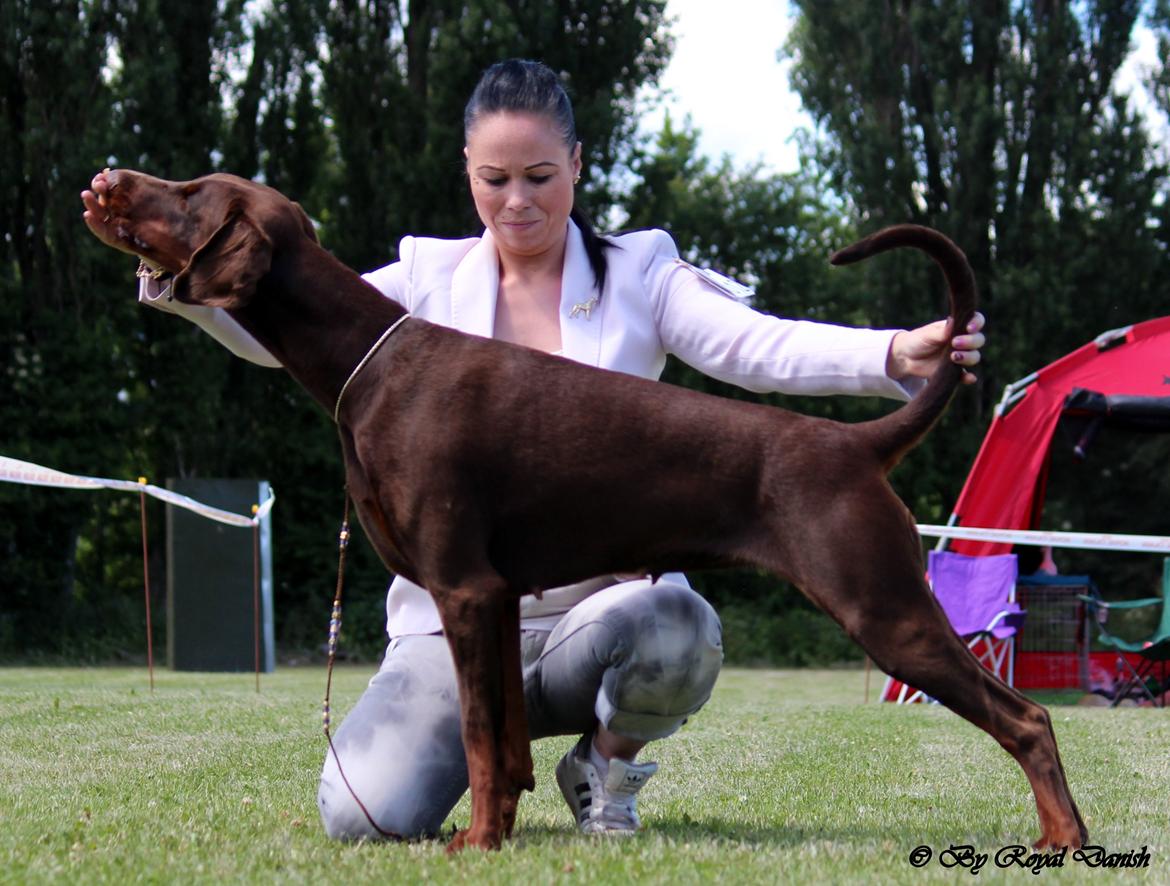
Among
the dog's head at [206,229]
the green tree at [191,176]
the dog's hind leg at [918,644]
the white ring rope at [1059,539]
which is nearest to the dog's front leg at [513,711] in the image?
the dog's hind leg at [918,644]

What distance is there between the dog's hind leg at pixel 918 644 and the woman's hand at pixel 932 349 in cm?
37

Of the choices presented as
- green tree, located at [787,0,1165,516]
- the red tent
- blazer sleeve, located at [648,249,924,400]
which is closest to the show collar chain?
blazer sleeve, located at [648,249,924,400]

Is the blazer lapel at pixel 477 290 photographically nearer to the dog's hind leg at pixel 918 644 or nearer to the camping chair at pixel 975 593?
the dog's hind leg at pixel 918 644

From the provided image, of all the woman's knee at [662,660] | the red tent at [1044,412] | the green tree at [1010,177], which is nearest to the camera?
the woman's knee at [662,660]

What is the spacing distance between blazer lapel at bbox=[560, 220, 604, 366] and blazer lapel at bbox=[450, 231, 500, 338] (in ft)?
0.61

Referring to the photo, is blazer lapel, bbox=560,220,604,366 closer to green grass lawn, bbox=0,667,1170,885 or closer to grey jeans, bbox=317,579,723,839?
grey jeans, bbox=317,579,723,839

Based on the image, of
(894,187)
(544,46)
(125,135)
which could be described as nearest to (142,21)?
(125,135)

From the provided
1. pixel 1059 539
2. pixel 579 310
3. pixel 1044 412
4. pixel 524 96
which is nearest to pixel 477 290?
pixel 579 310

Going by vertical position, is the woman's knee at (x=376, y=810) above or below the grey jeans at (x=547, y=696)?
below

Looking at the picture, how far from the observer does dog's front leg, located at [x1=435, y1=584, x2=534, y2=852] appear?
288 centimetres

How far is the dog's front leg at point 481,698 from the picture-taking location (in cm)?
288

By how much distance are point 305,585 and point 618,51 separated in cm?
849

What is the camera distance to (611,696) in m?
3.44

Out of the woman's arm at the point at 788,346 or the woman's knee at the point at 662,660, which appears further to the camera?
the woman's knee at the point at 662,660
